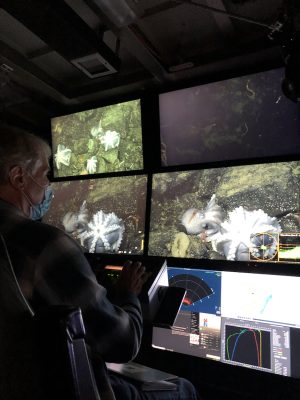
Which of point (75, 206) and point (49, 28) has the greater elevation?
point (49, 28)

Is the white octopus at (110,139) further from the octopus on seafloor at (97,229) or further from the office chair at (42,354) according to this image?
the office chair at (42,354)

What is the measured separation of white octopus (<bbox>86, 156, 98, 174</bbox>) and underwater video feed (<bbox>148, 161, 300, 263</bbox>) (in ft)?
1.54

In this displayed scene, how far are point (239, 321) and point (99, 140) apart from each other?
136cm

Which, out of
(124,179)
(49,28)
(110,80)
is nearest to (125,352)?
(124,179)

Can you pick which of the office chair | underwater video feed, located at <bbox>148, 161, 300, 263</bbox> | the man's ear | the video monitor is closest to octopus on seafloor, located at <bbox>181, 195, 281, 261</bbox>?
underwater video feed, located at <bbox>148, 161, 300, 263</bbox>

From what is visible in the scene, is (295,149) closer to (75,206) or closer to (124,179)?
(124,179)

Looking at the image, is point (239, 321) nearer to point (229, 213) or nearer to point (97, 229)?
point (229, 213)

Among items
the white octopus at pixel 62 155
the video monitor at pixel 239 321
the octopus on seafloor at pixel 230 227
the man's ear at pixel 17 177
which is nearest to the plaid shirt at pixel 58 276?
the man's ear at pixel 17 177

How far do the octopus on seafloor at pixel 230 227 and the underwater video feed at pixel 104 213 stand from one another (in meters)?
0.33

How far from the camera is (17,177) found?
118 centimetres

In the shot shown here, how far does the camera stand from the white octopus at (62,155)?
2389 millimetres

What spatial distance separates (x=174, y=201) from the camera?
191 centimetres

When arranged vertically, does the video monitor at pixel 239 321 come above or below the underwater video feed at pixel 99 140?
below

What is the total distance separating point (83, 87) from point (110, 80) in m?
0.22
